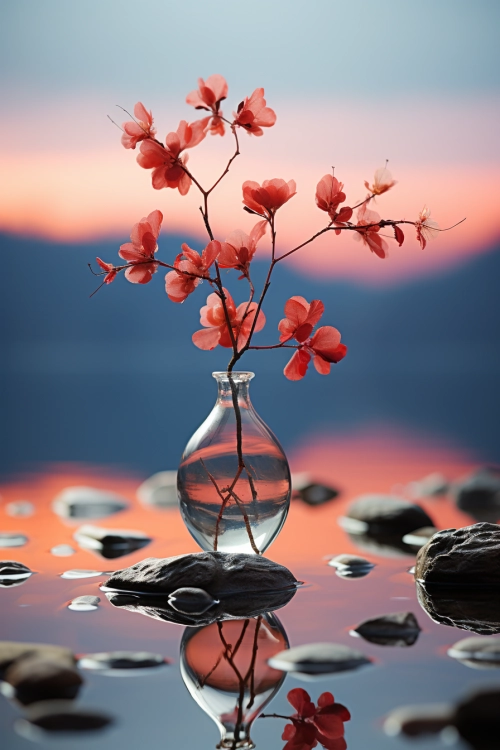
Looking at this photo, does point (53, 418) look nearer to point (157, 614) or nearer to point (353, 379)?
point (353, 379)

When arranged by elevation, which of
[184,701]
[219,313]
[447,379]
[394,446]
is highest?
[447,379]

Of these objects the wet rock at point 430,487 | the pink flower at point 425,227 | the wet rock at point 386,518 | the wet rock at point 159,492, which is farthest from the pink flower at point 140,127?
the wet rock at point 430,487

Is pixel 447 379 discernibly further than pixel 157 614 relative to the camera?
Yes

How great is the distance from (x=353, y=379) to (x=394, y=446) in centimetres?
188

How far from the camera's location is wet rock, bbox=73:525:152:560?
4.42 feet

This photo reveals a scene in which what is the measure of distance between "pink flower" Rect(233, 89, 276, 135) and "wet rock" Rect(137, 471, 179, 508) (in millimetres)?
945

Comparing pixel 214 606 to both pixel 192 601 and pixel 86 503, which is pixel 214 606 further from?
pixel 86 503

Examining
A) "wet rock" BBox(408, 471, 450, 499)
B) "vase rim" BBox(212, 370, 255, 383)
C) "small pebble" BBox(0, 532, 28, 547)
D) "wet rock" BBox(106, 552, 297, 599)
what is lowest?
"wet rock" BBox(106, 552, 297, 599)

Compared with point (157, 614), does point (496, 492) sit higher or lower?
higher

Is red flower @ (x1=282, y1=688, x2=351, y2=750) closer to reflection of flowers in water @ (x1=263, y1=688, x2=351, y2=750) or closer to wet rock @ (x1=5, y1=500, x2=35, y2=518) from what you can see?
reflection of flowers in water @ (x1=263, y1=688, x2=351, y2=750)

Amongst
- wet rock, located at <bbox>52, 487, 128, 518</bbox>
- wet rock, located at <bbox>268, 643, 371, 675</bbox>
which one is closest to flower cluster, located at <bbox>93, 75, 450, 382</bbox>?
wet rock, located at <bbox>268, 643, 371, 675</bbox>

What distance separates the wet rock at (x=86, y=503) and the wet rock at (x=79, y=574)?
0.46m

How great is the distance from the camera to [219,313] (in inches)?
41.7

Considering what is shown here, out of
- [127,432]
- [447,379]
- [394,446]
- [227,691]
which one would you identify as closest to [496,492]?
[394,446]
